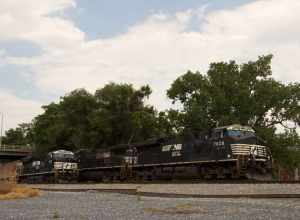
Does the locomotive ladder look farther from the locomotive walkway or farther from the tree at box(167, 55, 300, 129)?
the tree at box(167, 55, 300, 129)

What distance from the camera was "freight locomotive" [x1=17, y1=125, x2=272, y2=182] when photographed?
82.2ft

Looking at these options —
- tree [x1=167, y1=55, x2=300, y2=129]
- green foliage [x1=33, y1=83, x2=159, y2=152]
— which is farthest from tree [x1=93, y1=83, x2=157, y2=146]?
tree [x1=167, y1=55, x2=300, y2=129]

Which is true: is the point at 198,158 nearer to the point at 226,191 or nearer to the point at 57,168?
the point at 226,191

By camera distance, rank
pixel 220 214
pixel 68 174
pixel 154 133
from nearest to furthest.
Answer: pixel 220 214 < pixel 68 174 < pixel 154 133

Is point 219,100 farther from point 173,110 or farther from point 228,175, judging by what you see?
point 228,175

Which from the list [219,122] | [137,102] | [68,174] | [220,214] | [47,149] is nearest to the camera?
[220,214]

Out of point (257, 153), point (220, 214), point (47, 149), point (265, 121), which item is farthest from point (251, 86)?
point (220, 214)

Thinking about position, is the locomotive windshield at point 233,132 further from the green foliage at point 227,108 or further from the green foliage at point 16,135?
the green foliage at point 16,135

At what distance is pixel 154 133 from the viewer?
56969 millimetres

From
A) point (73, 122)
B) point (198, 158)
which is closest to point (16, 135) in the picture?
point (73, 122)

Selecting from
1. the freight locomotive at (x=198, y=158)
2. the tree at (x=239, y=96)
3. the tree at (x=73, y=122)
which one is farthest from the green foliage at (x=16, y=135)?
the freight locomotive at (x=198, y=158)

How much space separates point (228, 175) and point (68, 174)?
17899mm

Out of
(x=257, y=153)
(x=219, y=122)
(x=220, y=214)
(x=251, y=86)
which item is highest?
(x=251, y=86)

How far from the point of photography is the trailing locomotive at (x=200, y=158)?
985 inches
